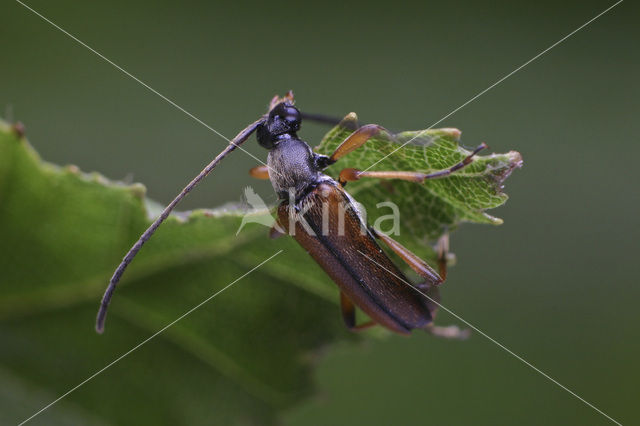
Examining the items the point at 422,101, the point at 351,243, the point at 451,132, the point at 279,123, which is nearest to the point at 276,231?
the point at 351,243

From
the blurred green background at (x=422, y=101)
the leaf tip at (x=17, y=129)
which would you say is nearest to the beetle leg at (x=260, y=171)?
Result: the leaf tip at (x=17, y=129)

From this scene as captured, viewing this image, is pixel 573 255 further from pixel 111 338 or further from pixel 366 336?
pixel 111 338

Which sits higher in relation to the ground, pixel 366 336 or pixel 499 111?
pixel 499 111

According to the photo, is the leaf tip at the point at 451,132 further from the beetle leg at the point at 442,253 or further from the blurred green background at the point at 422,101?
the blurred green background at the point at 422,101

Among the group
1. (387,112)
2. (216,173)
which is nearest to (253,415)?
(216,173)

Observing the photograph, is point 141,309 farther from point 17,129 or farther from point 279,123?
point 279,123

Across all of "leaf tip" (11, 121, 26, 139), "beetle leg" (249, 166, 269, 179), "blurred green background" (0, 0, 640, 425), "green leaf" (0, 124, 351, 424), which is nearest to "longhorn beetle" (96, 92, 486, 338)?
"green leaf" (0, 124, 351, 424)
